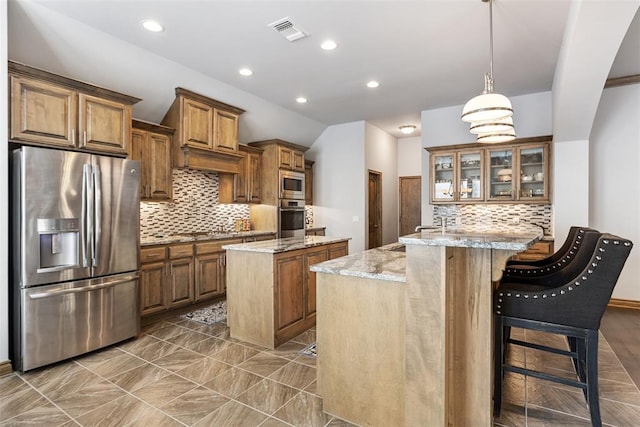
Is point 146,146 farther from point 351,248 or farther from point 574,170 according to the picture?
point 574,170

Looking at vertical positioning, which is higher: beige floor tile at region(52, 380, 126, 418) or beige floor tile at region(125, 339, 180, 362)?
beige floor tile at region(125, 339, 180, 362)

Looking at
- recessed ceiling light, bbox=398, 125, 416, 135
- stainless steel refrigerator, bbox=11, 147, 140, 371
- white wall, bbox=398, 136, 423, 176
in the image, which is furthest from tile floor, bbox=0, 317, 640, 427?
white wall, bbox=398, 136, 423, 176

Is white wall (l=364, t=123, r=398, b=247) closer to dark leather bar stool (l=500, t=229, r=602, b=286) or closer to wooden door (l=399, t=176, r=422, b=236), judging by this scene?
wooden door (l=399, t=176, r=422, b=236)

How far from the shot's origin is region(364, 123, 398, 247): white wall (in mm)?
6723

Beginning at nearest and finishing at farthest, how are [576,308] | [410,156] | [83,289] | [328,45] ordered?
[576,308], [83,289], [328,45], [410,156]

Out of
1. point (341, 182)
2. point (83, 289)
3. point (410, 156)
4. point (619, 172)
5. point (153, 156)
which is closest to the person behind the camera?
point (83, 289)

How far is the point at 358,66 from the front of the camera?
4.03 m

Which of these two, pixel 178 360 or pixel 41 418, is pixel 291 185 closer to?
pixel 178 360

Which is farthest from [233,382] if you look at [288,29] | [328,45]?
[328,45]

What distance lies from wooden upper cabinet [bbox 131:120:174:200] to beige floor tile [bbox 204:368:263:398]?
8.01ft

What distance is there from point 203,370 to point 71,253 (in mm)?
1482

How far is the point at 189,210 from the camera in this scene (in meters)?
4.98

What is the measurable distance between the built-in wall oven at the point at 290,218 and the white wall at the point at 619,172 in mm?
4218

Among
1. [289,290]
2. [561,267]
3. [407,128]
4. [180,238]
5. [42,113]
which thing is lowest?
[289,290]
